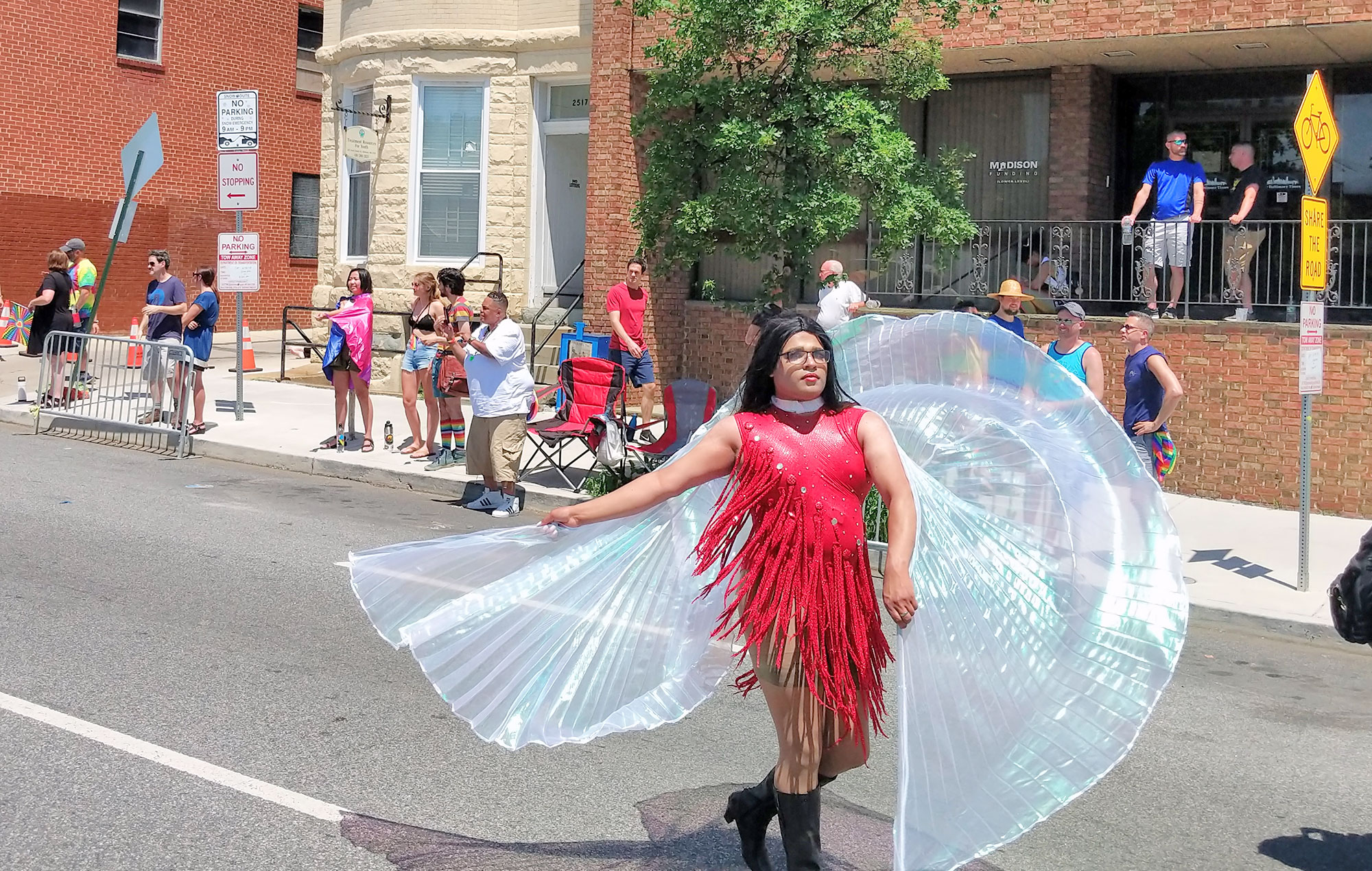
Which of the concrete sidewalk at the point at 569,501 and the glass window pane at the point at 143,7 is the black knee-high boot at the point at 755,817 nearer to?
the concrete sidewalk at the point at 569,501

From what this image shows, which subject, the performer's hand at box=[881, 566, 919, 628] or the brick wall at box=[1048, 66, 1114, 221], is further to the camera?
the brick wall at box=[1048, 66, 1114, 221]

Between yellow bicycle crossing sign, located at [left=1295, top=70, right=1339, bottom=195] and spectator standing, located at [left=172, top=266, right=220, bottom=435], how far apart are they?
10629mm

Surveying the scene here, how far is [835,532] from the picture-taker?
13.5ft

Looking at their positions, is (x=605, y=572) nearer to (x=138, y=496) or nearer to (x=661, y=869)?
(x=661, y=869)

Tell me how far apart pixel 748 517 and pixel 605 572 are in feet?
1.86

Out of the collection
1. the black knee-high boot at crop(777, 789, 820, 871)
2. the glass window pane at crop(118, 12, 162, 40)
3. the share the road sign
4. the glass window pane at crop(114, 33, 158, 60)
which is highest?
the glass window pane at crop(118, 12, 162, 40)

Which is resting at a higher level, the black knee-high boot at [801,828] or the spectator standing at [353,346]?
the spectator standing at [353,346]

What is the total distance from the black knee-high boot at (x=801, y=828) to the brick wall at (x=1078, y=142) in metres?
12.4

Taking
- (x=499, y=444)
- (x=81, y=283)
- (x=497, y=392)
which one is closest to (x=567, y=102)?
(x=81, y=283)

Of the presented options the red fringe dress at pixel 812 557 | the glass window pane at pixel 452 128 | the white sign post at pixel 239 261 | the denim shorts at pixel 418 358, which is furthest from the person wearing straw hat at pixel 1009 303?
the glass window pane at pixel 452 128

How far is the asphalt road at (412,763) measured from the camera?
479cm

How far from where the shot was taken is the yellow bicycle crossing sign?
919 centimetres

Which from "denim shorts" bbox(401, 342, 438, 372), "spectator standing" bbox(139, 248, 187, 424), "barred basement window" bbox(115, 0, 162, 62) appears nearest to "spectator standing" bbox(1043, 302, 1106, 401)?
"denim shorts" bbox(401, 342, 438, 372)

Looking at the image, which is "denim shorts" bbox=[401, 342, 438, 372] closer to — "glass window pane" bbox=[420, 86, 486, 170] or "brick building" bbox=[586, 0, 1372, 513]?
"brick building" bbox=[586, 0, 1372, 513]
